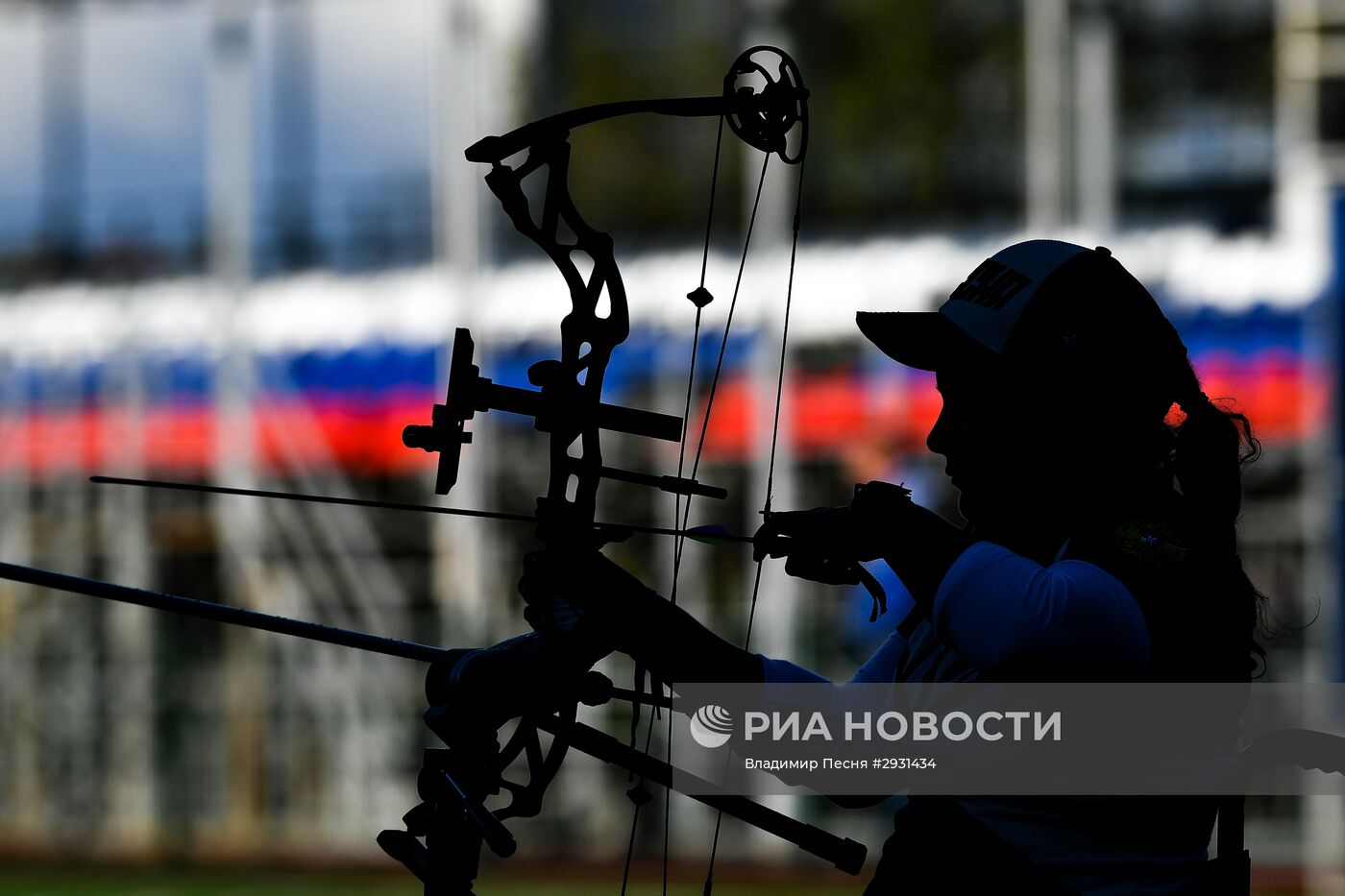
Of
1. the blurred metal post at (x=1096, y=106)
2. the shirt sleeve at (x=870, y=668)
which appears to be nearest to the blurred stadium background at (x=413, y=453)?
the blurred metal post at (x=1096, y=106)

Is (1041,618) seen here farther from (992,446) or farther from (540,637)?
(540,637)

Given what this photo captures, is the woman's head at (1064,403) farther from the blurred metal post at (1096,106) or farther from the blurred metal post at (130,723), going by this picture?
the blurred metal post at (130,723)

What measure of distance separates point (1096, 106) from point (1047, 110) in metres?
0.37

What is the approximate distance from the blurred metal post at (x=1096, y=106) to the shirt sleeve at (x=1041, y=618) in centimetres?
1026

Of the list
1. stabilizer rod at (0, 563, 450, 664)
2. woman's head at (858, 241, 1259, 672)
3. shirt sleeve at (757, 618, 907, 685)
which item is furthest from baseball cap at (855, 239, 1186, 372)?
stabilizer rod at (0, 563, 450, 664)

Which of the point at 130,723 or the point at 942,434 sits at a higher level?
the point at 942,434

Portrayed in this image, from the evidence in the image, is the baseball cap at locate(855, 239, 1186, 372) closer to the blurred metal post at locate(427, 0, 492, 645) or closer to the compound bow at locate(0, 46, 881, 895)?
the compound bow at locate(0, 46, 881, 895)

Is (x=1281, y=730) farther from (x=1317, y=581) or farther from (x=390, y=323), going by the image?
(x=390, y=323)

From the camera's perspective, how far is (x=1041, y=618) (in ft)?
5.18

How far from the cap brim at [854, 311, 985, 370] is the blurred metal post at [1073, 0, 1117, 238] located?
32.6ft

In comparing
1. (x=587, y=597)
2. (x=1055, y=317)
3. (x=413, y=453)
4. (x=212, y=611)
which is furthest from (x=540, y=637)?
(x=413, y=453)

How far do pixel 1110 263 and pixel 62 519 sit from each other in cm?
1301

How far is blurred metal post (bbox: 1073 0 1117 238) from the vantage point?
11.6 metres

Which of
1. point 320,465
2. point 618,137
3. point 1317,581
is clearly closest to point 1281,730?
point 1317,581
